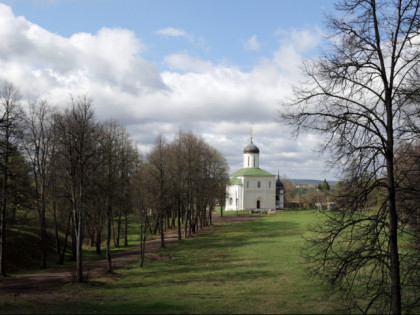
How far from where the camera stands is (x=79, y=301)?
15.5m

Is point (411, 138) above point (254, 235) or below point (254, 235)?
above

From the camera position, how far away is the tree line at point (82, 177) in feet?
70.2

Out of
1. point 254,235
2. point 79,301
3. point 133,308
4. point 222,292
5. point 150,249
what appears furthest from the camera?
point 254,235

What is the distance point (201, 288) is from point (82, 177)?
942 cm

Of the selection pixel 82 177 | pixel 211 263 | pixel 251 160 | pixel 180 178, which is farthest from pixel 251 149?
pixel 82 177

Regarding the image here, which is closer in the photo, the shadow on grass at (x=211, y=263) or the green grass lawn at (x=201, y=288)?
the green grass lawn at (x=201, y=288)

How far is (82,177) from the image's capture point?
832 inches

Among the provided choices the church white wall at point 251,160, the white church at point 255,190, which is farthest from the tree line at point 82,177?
the church white wall at point 251,160

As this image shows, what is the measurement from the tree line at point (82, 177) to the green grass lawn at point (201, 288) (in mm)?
2610

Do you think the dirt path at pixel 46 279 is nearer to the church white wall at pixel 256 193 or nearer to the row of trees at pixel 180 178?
the row of trees at pixel 180 178

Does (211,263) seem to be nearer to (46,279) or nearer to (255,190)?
(46,279)

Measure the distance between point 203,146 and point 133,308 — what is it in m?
36.1

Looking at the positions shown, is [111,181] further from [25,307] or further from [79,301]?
[25,307]

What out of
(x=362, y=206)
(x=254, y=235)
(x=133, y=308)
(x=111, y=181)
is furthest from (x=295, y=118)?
(x=254, y=235)
